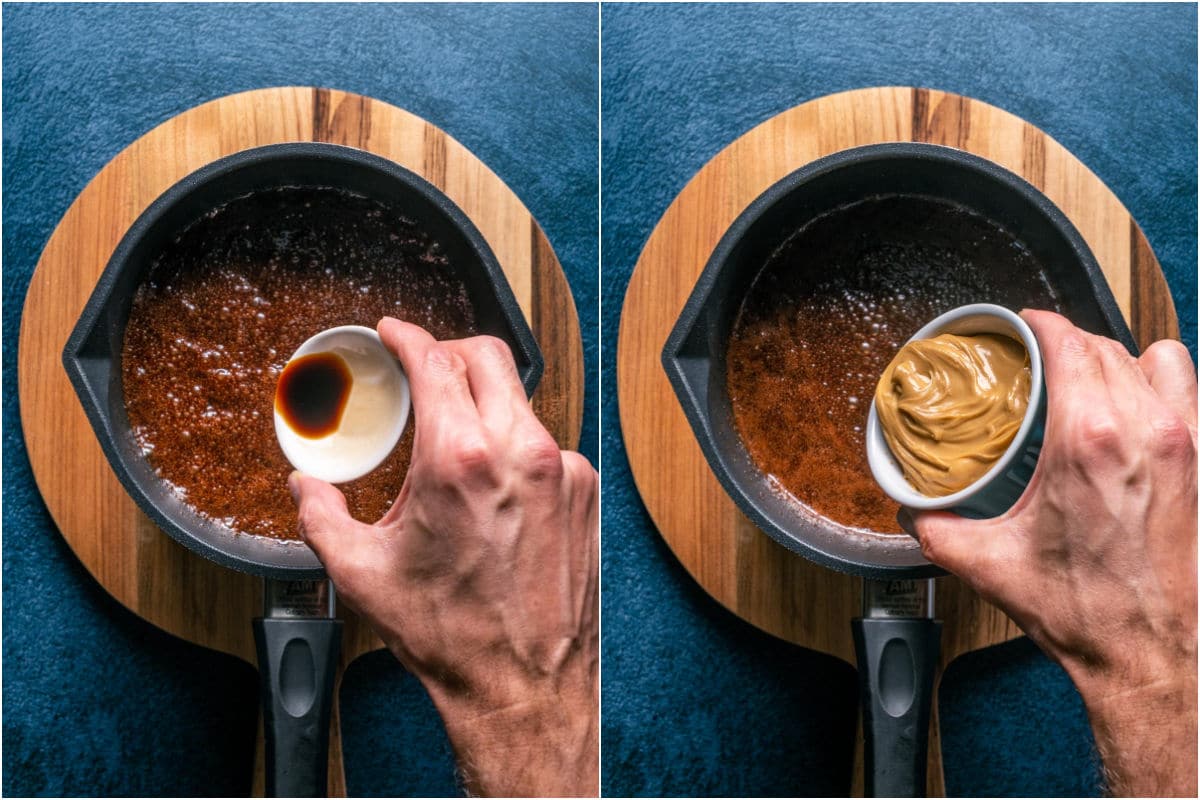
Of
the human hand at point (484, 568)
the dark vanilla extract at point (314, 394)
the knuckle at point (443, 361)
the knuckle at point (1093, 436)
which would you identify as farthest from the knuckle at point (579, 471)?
the knuckle at point (1093, 436)

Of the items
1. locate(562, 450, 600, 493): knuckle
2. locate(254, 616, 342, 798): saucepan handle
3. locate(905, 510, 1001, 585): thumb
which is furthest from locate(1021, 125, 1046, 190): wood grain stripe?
locate(254, 616, 342, 798): saucepan handle

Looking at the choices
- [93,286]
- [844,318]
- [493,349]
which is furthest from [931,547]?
[93,286]

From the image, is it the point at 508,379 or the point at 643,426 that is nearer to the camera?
the point at 508,379

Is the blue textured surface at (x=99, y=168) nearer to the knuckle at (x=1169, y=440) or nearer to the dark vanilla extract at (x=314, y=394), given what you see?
the dark vanilla extract at (x=314, y=394)

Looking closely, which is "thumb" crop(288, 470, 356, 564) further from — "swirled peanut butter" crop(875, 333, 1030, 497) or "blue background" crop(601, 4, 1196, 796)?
"swirled peanut butter" crop(875, 333, 1030, 497)

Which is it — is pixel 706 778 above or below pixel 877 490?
below

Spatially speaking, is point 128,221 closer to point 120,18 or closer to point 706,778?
point 120,18

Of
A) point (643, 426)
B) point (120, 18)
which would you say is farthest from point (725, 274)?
point (120, 18)

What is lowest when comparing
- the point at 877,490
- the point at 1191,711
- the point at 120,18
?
the point at 1191,711
